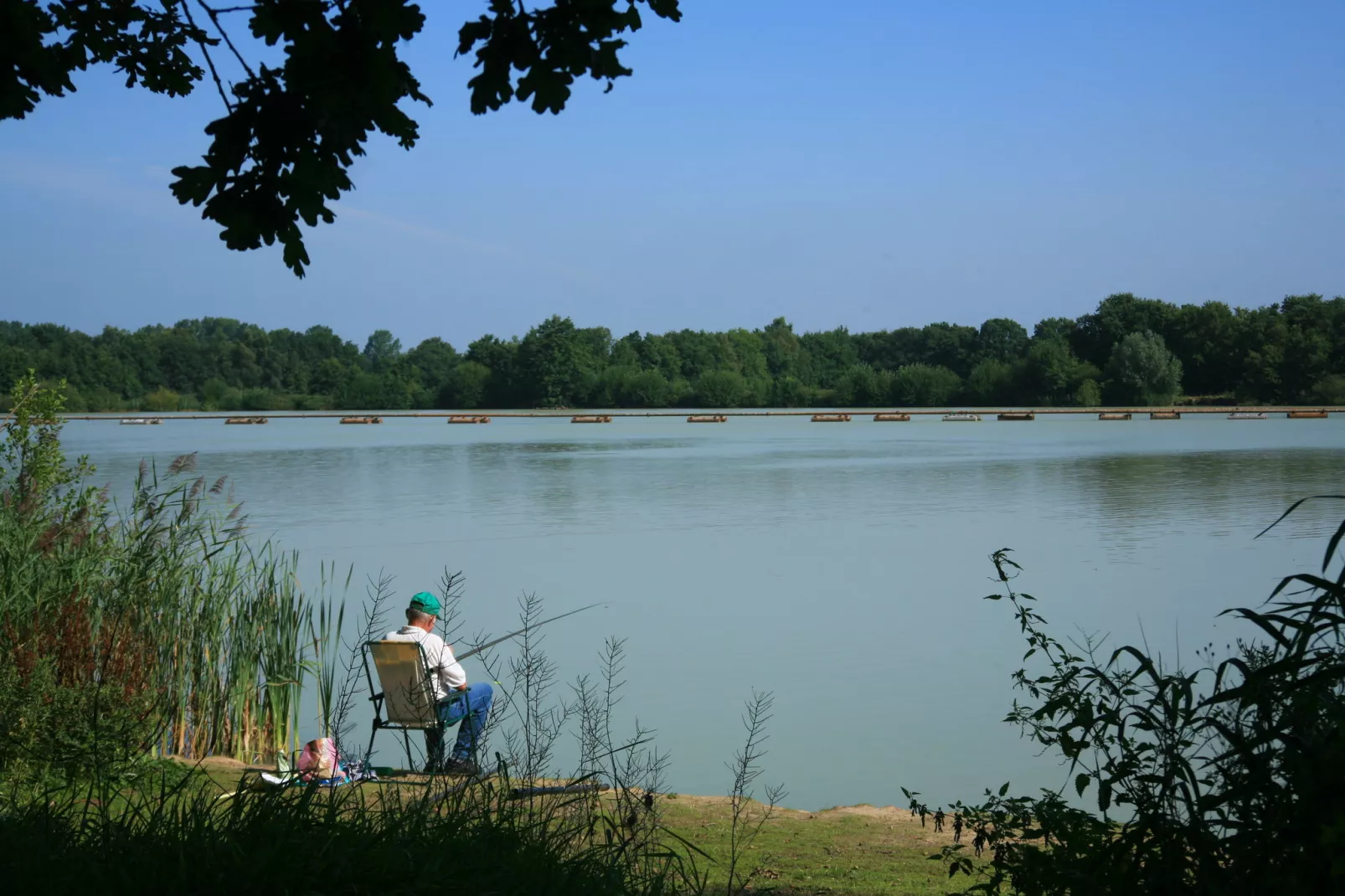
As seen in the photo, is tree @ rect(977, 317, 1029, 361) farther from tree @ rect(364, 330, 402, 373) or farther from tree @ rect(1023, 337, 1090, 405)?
tree @ rect(364, 330, 402, 373)

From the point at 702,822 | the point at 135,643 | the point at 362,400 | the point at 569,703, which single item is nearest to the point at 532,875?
the point at 702,822

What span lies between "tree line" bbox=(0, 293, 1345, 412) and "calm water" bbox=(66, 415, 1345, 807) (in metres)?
39.5

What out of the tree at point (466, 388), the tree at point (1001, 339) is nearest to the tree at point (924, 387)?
the tree at point (1001, 339)

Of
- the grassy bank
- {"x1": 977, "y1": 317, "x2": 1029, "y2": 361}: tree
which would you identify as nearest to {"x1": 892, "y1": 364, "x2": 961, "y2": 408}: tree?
{"x1": 977, "y1": 317, "x2": 1029, "y2": 361}: tree

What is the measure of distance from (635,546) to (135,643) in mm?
9561

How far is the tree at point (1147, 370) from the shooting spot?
70.3 m

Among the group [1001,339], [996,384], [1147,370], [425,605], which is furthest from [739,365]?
[425,605]

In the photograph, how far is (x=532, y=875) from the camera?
2611mm

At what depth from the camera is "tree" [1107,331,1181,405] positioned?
70312 mm

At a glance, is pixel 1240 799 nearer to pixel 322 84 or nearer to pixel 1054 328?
pixel 322 84

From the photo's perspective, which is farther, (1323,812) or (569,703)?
(569,703)

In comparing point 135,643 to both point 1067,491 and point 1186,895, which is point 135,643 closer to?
point 1186,895

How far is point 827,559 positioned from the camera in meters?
14.0

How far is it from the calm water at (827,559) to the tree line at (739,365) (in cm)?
3953
